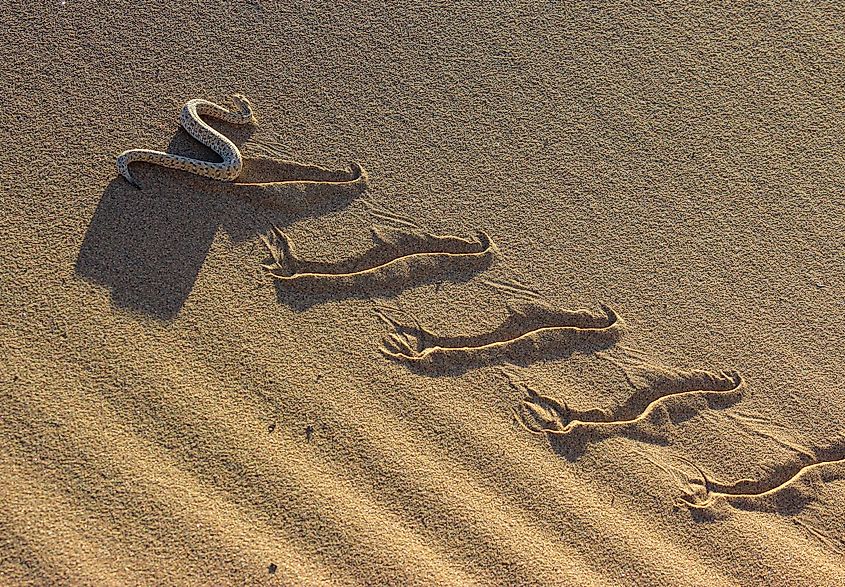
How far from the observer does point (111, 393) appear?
136 inches

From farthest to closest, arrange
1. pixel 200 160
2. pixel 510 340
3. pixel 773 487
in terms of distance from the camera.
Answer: pixel 200 160 → pixel 510 340 → pixel 773 487

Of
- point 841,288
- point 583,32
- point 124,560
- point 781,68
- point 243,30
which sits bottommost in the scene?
point 124,560

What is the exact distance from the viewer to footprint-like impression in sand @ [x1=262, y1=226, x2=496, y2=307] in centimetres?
378

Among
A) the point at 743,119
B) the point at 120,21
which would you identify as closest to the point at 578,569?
the point at 743,119

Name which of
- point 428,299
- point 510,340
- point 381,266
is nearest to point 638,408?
point 510,340

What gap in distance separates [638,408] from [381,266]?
52.3 inches

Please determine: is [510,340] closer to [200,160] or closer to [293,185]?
[293,185]

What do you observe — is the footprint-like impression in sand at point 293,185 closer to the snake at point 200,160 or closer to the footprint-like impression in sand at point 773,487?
the snake at point 200,160

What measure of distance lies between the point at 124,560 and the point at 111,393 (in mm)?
693

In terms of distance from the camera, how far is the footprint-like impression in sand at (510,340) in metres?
3.70

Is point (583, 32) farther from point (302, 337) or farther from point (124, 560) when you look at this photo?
point (124, 560)

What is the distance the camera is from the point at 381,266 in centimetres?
383

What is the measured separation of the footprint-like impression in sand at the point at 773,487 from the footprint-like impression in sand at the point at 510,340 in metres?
0.71

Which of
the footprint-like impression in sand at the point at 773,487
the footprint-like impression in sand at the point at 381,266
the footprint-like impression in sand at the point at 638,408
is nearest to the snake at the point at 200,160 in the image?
the footprint-like impression in sand at the point at 381,266
